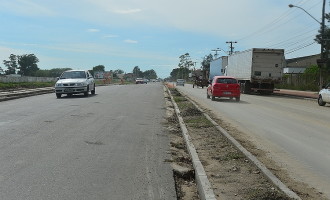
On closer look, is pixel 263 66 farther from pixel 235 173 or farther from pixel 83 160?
pixel 235 173

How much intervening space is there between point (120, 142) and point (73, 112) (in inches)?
252

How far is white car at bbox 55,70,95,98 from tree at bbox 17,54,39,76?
13156 centimetres

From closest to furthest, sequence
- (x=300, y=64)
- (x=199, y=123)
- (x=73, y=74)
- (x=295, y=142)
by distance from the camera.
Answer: (x=295, y=142) < (x=199, y=123) < (x=73, y=74) < (x=300, y=64)

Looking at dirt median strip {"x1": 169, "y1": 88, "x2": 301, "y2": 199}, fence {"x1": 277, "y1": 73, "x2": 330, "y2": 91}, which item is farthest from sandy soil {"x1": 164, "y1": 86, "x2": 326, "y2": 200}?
fence {"x1": 277, "y1": 73, "x2": 330, "y2": 91}

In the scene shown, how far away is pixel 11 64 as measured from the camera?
6048 inches

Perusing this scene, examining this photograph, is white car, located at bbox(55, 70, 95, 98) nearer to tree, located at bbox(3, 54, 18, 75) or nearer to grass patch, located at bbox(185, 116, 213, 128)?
grass patch, located at bbox(185, 116, 213, 128)

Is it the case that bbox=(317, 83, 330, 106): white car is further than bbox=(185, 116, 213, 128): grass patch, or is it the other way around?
bbox=(317, 83, 330, 106): white car

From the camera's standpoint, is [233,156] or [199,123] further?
[199,123]

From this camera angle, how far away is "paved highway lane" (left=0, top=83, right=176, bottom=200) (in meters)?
5.37

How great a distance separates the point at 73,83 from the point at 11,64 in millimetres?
139467

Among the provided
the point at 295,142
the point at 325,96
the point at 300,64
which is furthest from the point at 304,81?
the point at 300,64

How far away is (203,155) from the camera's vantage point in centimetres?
766

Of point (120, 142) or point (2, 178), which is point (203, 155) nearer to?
point (120, 142)

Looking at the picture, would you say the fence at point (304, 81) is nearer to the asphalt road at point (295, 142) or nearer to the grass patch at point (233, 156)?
the asphalt road at point (295, 142)
